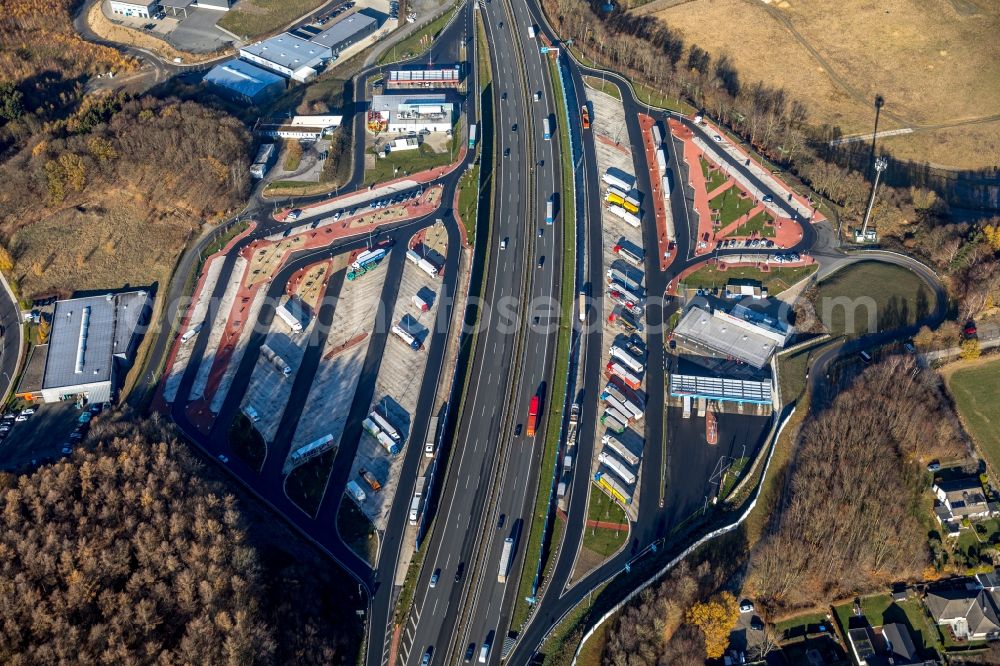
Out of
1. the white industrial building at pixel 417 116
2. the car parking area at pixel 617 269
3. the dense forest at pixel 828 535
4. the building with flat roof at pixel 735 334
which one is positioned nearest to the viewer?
the dense forest at pixel 828 535

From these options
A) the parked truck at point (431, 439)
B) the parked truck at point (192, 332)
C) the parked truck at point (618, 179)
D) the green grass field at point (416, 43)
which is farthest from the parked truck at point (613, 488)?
the green grass field at point (416, 43)

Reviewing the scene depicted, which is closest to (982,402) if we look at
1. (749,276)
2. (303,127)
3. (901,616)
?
(901,616)

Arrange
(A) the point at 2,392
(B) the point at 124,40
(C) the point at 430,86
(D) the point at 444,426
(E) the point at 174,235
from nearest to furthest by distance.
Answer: (D) the point at 444,426 → (A) the point at 2,392 → (E) the point at 174,235 → (C) the point at 430,86 → (B) the point at 124,40

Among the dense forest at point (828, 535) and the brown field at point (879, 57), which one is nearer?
the dense forest at point (828, 535)

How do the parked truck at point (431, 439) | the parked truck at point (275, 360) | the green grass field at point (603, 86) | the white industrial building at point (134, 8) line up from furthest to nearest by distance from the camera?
the white industrial building at point (134, 8)
the green grass field at point (603, 86)
the parked truck at point (275, 360)
the parked truck at point (431, 439)

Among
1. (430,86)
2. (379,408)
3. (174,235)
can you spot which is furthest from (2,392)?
(430,86)

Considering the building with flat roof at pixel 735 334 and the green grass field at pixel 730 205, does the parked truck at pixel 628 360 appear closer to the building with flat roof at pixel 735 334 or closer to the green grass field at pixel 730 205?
the building with flat roof at pixel 735 334

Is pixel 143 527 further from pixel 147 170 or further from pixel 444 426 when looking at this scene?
pixel 147 170
